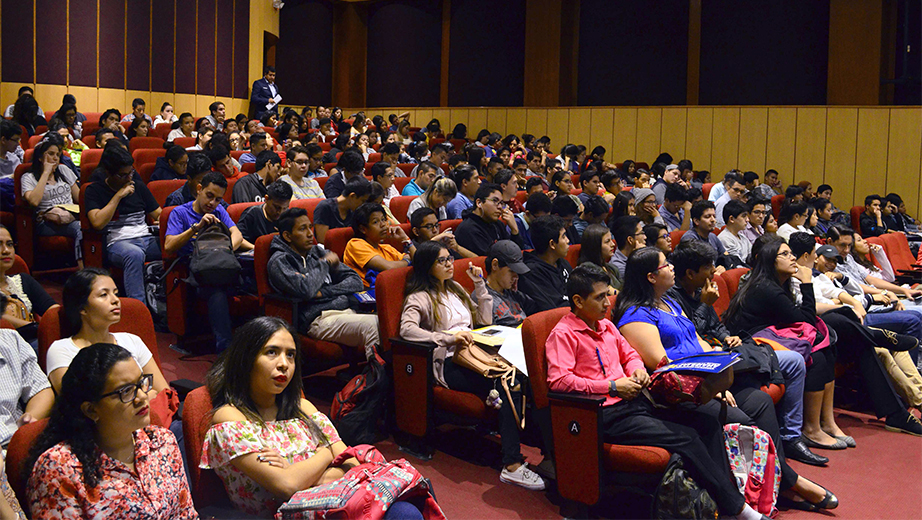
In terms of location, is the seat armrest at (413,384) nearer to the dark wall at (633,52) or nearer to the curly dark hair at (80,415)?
the curly dark hair at (80,415)

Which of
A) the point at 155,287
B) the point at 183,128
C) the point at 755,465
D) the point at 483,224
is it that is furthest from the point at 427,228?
the point at 183,128

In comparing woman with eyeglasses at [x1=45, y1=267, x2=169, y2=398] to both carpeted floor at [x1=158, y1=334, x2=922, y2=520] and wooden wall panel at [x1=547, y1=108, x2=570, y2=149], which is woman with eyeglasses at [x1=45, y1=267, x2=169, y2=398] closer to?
carpeted floor at [x1=158, y1=334, x2=922, y2=520]

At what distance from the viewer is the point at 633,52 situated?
39.0ft

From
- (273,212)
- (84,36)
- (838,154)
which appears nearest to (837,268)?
(273,212)

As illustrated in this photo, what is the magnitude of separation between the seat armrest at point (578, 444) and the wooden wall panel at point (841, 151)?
8.38 meters

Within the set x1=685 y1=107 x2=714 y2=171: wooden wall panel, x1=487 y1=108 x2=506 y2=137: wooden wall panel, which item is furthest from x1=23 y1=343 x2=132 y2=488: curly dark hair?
x1=487 y1=108 x2=506 y2=137: wooden wall panel

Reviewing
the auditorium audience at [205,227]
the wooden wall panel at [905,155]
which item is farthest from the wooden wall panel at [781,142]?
the auditorium audience at [205,227]

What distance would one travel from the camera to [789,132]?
33.0 ft

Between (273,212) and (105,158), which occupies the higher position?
(105,158)

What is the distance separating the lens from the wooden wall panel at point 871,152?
9.30m

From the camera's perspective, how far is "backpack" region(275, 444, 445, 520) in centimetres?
194

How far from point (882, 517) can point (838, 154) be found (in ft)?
25.8

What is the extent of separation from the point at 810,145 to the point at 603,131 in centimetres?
296

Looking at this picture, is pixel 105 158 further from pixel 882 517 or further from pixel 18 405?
pixel 882 517
